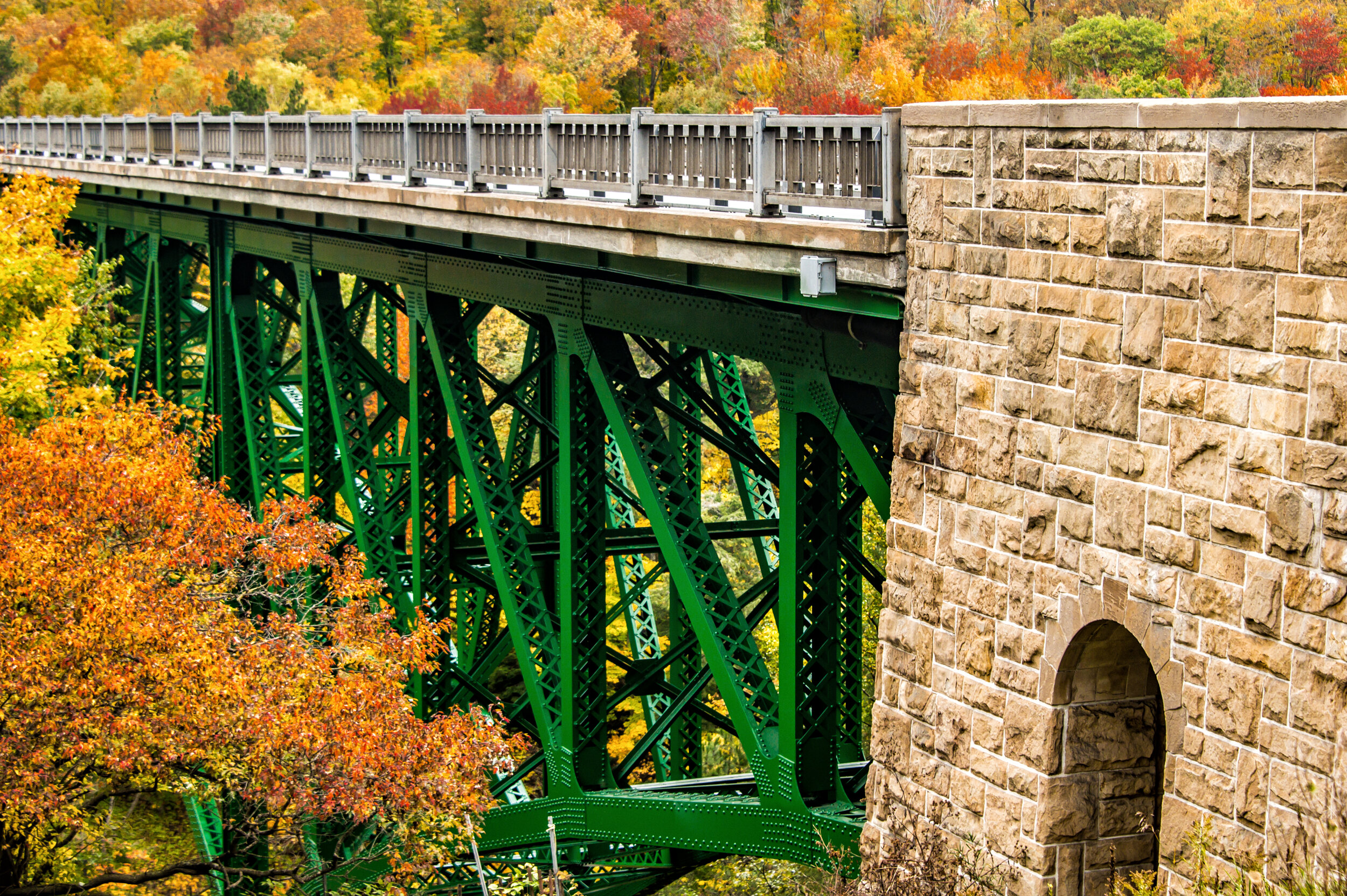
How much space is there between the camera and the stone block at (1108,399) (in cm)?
769

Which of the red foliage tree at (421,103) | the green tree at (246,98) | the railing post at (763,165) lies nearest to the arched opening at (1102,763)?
the railing post at (763,165)

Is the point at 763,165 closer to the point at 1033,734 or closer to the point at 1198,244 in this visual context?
the point at 1198,244

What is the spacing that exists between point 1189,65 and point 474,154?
38.8 metres

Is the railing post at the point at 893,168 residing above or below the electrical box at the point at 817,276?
above

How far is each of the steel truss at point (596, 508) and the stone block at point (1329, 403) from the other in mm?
3430

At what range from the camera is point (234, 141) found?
21.6 metres

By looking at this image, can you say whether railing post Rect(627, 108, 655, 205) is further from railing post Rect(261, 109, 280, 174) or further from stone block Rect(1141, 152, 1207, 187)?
railing post Rect(261, 109, 280, 174)

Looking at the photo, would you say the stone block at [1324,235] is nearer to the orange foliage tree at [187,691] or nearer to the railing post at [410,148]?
the orange foliage tree at [187,691]

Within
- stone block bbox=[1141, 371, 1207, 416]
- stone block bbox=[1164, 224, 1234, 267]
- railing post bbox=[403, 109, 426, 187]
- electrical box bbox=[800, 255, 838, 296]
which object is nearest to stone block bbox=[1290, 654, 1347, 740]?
stone block bbox=[1141, 371, 1207, 416]

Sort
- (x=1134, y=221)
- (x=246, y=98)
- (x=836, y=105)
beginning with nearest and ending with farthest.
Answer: (x=1134, y=221), (x=836, y=105), (x=246, y=98)

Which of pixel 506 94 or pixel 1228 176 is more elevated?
pixel 506 94

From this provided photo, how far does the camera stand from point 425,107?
68500 millimetres

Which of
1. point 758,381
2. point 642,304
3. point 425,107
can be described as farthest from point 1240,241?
point 425,107

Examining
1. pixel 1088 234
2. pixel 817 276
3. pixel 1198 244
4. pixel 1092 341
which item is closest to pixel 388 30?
pixel 817 276
